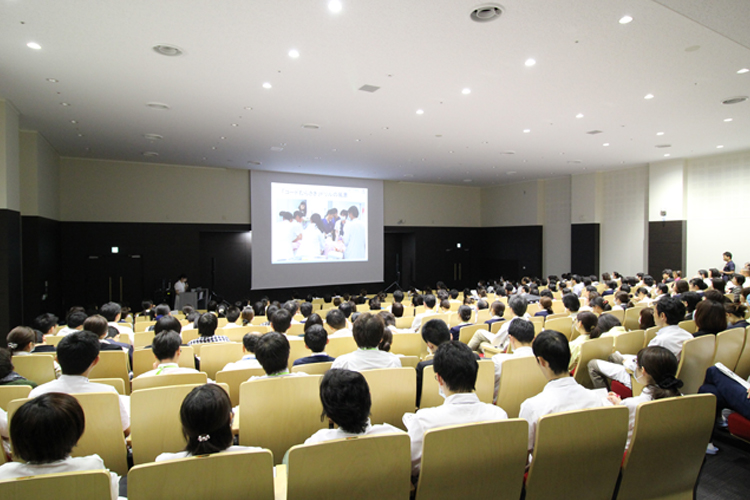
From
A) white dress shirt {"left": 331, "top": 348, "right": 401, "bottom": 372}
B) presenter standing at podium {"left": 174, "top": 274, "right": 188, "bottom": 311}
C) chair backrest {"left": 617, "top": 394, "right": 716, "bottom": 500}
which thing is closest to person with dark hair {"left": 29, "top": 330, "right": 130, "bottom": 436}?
white dress shirt {"left": 331, "top": 348, "right": 401, "bottom": 372}

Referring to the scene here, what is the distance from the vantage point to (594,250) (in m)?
14.7

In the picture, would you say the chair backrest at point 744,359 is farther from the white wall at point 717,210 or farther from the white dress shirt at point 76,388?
the white wall at point 717,210

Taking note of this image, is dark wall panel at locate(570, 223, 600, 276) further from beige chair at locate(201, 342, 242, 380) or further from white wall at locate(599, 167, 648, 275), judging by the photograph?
beige chair at locate(201, 342, 242, 380)

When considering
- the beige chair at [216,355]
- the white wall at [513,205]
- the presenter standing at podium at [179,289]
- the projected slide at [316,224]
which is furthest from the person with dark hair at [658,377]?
the white wall at [513,205]

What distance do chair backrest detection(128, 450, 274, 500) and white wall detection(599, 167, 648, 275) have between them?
15.0 meters

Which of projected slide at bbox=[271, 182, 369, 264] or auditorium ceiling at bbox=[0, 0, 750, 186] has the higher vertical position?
auditorium ceiling at bbox=[0, 0, 750, 186]

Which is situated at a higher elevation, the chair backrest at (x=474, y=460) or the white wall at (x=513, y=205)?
the white wall at (x=513, y=205)

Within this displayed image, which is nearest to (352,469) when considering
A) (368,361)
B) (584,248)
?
(368,361)

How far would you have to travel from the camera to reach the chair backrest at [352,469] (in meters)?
1.58

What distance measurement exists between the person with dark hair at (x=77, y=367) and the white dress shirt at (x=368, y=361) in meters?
1.35

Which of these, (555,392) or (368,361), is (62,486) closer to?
(368,361)

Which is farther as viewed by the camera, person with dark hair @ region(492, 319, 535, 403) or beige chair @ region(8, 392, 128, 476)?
person with dark hair @ region(492, 319, 535, 403)

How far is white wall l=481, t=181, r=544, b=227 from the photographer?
16578 mm

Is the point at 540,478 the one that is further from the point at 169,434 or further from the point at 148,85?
the point at 148,85
